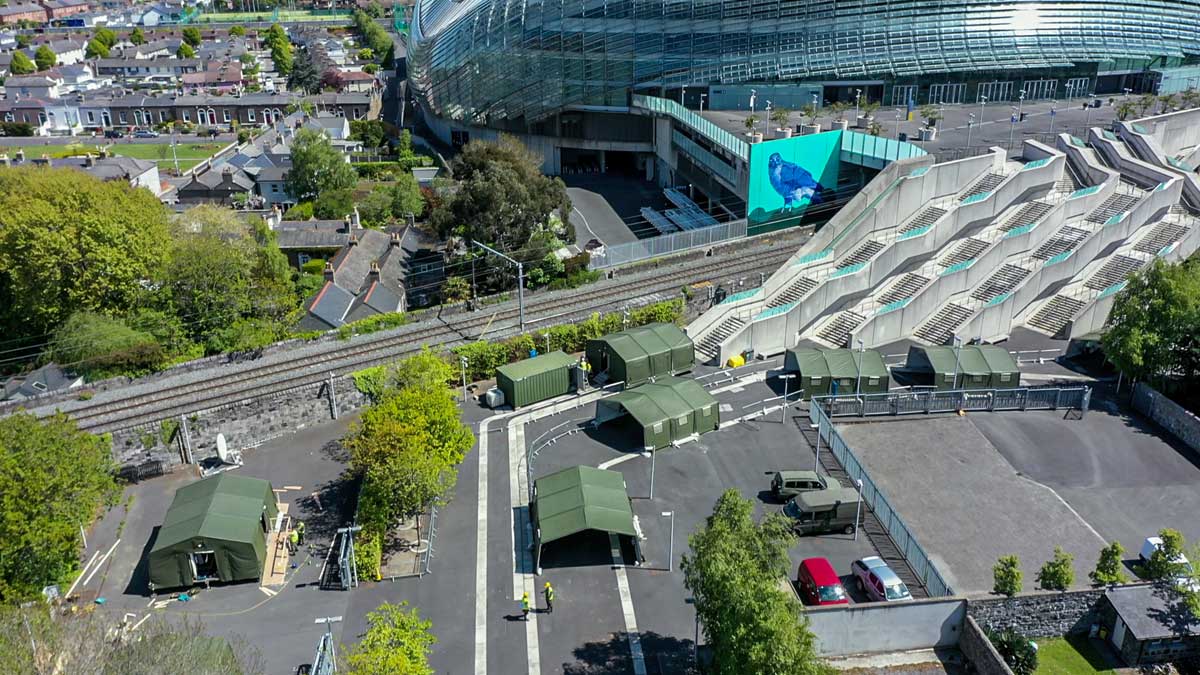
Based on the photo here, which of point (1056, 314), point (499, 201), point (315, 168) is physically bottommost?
point (1056, 314)

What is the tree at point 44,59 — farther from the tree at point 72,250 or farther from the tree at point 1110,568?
the tree at point 1110,568

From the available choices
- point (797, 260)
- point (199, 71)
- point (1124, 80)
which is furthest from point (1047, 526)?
point (199, 71)

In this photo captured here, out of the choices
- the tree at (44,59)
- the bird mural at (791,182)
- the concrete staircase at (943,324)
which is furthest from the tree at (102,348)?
the tree at (44,59)

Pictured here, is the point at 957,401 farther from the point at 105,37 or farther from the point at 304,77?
the point at 105,37

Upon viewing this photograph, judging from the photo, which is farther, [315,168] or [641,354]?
[315,168]

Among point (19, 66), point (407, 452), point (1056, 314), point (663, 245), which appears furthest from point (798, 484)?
point (19, 66)
